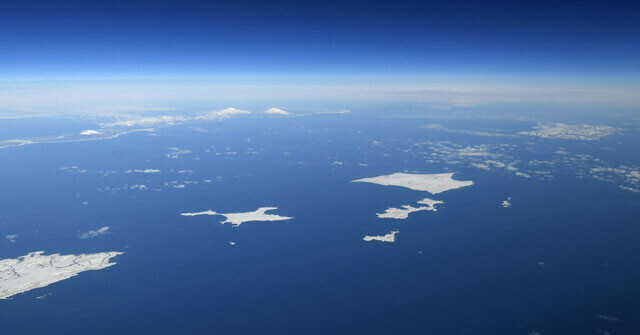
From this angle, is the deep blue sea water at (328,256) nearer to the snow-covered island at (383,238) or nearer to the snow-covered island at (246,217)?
the snow-covered island at (383,238)

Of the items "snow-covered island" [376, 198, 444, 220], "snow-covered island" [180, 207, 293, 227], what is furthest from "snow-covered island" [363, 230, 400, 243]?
"snow-covered island" [180, 207, 293, 227]

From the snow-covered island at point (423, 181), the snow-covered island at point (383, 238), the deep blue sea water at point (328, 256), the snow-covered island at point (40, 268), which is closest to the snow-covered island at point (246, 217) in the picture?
the deep blue sea water at point (328, 256)

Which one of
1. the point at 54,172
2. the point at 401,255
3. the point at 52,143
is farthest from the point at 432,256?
the point at 52,143

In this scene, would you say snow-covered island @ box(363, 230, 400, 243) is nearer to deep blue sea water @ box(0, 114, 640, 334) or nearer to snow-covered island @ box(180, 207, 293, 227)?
deep blue sea water @ box(0, 114, 640, 334)

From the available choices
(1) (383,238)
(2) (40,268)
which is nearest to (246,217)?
(1) (383,238)

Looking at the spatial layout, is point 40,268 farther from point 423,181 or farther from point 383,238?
point 423,181

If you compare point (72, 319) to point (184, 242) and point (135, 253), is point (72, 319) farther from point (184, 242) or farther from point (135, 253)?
point (184, 242)
